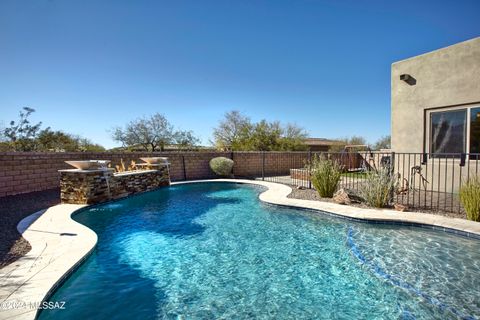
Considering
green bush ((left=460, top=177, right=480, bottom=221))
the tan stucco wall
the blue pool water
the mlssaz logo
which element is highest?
the tan stucco wall

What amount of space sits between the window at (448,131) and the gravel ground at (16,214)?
10.5 metres

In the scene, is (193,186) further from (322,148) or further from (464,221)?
(322,148)

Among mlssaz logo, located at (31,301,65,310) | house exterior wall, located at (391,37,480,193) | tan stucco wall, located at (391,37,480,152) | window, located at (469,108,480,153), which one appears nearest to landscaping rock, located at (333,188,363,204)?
house exterior wall, located at (391,37,480,193)

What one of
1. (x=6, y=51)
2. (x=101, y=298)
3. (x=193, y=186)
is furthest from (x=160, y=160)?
(x=101, y=298)

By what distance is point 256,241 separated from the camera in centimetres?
484

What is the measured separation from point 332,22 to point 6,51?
41.3 ft

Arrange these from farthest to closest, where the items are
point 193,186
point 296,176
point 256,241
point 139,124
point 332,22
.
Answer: point 139,124 → point 296,176 → point 193,186 → point 332,22 → point 256,241

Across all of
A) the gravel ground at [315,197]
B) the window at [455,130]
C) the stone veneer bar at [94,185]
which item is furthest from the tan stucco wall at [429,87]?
the stone veneer bar at [94,185]

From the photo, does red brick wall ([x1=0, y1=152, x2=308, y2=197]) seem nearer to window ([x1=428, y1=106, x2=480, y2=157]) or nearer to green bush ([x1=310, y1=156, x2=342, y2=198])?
green bush ([x1=310, y1=156, x2=342, y2=198])

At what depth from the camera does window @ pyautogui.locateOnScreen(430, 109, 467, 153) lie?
7008 millimetres

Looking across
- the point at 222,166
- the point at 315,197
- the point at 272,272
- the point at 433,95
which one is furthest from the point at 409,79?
the point at 222,166

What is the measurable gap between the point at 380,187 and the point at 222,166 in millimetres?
9004

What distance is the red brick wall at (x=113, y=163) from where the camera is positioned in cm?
838

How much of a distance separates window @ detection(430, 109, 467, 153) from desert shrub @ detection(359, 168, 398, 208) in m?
2.28
